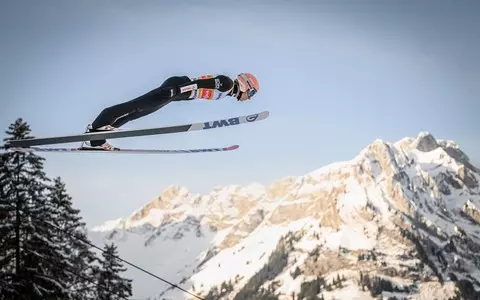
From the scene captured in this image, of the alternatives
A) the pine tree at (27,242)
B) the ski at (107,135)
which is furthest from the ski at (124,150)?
the pine tree at (27,242)

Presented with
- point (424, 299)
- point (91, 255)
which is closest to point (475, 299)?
point (424, 299)

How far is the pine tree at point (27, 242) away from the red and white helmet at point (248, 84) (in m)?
7.88

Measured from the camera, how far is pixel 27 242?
14031mm

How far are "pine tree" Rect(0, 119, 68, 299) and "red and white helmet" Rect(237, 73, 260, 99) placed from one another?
7.88 meters

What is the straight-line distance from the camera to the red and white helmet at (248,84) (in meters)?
8.95

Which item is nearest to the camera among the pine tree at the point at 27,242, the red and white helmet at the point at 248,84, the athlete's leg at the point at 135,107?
the athlete's leg at the point at 135,107

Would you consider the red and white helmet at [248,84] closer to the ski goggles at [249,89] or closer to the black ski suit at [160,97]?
the ski goggles at [249,89]

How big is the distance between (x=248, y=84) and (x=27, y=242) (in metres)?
8.93

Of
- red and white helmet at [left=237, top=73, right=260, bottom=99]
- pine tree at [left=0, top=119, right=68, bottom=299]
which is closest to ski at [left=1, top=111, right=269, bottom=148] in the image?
red and white helmet at [left=237, top=73, right=260, bottom=99]

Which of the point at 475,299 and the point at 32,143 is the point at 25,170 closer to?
the point at 32,143

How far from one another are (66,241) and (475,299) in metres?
210

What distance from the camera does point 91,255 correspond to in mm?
22766

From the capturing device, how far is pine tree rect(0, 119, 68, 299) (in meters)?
13.5

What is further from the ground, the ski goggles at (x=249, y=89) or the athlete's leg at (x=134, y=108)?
the ski goggles at (x=249, y=89)
